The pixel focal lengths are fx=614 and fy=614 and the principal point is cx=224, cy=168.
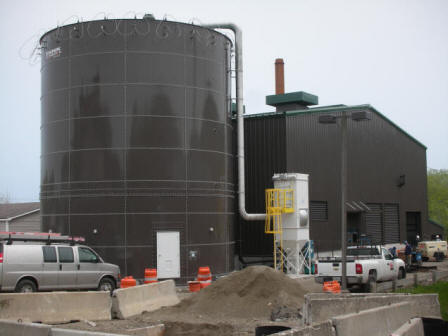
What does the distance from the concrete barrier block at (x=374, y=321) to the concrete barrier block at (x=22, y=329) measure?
525 cm

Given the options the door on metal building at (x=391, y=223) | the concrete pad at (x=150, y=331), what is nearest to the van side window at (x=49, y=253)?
the concrete pad at (x=150, y=331)

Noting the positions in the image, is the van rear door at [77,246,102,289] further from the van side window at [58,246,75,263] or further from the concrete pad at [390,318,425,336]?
the concrete pad at [390,318,425,336]

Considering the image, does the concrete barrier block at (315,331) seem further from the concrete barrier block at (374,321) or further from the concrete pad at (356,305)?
the concrete pad at (356,305)

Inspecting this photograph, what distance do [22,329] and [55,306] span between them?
4.15 m

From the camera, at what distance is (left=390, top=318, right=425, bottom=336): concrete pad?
11748 millimetres

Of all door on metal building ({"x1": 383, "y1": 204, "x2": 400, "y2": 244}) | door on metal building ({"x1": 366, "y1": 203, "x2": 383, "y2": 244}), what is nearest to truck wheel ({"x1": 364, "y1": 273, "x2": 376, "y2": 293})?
door on metal building ({"x1": 366, "y1": 203, "x2": 383, "y2": 244})

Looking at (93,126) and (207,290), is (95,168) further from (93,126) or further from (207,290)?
(207,290)

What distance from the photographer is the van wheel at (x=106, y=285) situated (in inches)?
883

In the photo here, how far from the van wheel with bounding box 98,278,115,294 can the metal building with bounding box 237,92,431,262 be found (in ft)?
40.7

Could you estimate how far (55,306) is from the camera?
15758 millimetres

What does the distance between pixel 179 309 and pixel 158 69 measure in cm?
1266

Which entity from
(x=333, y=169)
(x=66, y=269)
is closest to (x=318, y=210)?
(x=333, y=169)

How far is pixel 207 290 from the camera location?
19094 mm

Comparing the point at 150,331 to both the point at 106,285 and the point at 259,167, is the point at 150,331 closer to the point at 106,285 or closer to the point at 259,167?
the point at 106,285
